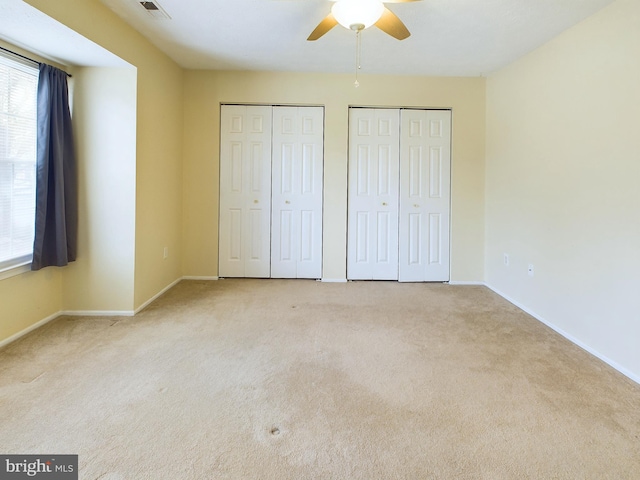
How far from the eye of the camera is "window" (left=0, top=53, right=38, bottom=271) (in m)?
2.41

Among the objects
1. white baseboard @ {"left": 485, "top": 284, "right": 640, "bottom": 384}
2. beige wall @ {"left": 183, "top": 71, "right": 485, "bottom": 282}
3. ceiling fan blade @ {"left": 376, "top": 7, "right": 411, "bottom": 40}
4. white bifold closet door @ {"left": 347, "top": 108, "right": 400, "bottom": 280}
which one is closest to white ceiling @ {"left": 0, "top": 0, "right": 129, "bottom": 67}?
beige wall @ {"left": 183, "top": 71, "right": 485, "bottom": 282}

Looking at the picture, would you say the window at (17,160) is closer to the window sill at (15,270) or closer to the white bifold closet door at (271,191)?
the window sill at (15,270)

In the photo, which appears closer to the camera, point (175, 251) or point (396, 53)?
point (396, 53)

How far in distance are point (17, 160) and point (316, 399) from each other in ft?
8.85

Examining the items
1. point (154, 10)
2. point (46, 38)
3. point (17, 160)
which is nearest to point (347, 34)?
point (154, 10)

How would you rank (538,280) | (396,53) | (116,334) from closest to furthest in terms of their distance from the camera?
(116,334) < (538,280) < (396,53)

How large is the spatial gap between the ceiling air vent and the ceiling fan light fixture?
4.50ft

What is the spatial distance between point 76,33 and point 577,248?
386 centimetres

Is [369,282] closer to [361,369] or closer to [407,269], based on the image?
[407,269]

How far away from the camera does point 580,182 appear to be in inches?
103

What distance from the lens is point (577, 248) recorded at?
264 cm

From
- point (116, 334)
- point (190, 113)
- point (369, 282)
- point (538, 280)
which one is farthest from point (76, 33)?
point (538, 280)

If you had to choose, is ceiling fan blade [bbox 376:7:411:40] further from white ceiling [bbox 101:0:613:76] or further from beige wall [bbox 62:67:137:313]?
beige wall [bbox 62:67:137:313]

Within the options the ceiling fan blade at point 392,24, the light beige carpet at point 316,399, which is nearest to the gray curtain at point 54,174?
the light beige carpet at point 316,399
